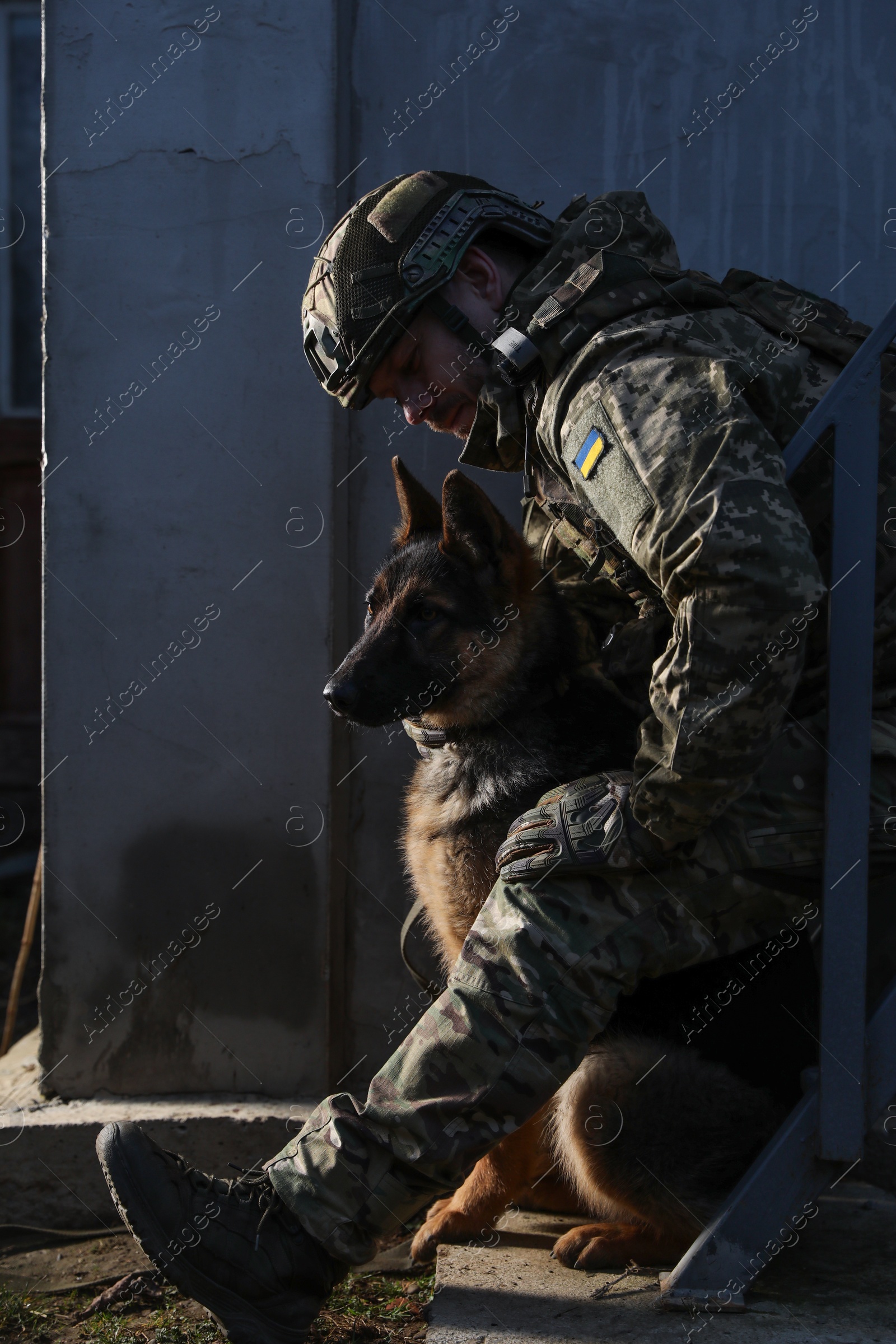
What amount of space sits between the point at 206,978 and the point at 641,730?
1.91 meters

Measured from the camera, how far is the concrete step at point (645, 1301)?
82.5 inches

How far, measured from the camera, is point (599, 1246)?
8.05ft

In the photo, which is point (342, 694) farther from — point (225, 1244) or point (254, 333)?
point (254, 333)

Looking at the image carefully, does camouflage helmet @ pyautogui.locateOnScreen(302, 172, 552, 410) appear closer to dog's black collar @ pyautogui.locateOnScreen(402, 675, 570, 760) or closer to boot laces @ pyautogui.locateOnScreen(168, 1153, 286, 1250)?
dog's black collar @ pyautogui.locateOnScreen(402, 675, 570, 760)

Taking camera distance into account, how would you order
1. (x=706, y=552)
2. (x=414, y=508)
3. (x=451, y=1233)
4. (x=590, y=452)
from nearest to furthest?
1. (x=706, y=552)
2. (x=590, y=452)
3. (x=451, y=1233)
4. (x=414, y=508)

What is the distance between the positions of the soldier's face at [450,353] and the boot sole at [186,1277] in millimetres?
1821

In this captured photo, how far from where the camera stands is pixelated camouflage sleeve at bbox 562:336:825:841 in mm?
1833

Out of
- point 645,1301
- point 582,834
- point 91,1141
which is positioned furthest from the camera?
point 91,1141

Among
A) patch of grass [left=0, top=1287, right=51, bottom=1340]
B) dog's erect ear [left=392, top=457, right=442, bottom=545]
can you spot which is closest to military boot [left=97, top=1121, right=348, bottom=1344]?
patch of grass [left=0, top=1287, right=51, bottom=1340]

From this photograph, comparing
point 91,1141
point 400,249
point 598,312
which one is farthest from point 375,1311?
point 400,249

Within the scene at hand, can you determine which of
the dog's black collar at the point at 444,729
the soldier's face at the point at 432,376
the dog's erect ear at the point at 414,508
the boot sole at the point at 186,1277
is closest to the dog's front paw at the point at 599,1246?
the boot sole at the point at 186,1277

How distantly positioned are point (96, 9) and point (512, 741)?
104 inches

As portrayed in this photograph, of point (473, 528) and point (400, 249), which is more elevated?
point (400, 249)

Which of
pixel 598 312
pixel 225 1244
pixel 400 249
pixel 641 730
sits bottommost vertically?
pixel 225 1244
